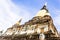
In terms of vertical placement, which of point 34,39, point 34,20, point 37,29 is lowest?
point 34,39

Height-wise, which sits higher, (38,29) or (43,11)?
(43,11)

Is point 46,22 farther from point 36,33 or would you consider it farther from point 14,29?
point 14,29

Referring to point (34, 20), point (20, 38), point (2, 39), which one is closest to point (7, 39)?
point (2, 39)

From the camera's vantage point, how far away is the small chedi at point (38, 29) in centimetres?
4180

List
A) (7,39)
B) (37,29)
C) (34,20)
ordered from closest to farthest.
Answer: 1. (37,29)
2. (34,20)
3. (7,39)

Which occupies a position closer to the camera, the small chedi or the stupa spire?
the small chedi

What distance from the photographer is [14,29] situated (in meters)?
54.5

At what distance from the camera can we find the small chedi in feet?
137

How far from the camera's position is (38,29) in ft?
147

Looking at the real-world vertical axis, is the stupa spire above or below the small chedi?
above

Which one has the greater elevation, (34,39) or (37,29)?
(37,29)

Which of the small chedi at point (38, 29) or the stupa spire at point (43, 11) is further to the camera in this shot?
the stupa spire at point (43, 11)

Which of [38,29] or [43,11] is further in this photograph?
[43,11]

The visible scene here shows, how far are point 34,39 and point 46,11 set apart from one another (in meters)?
11.6
